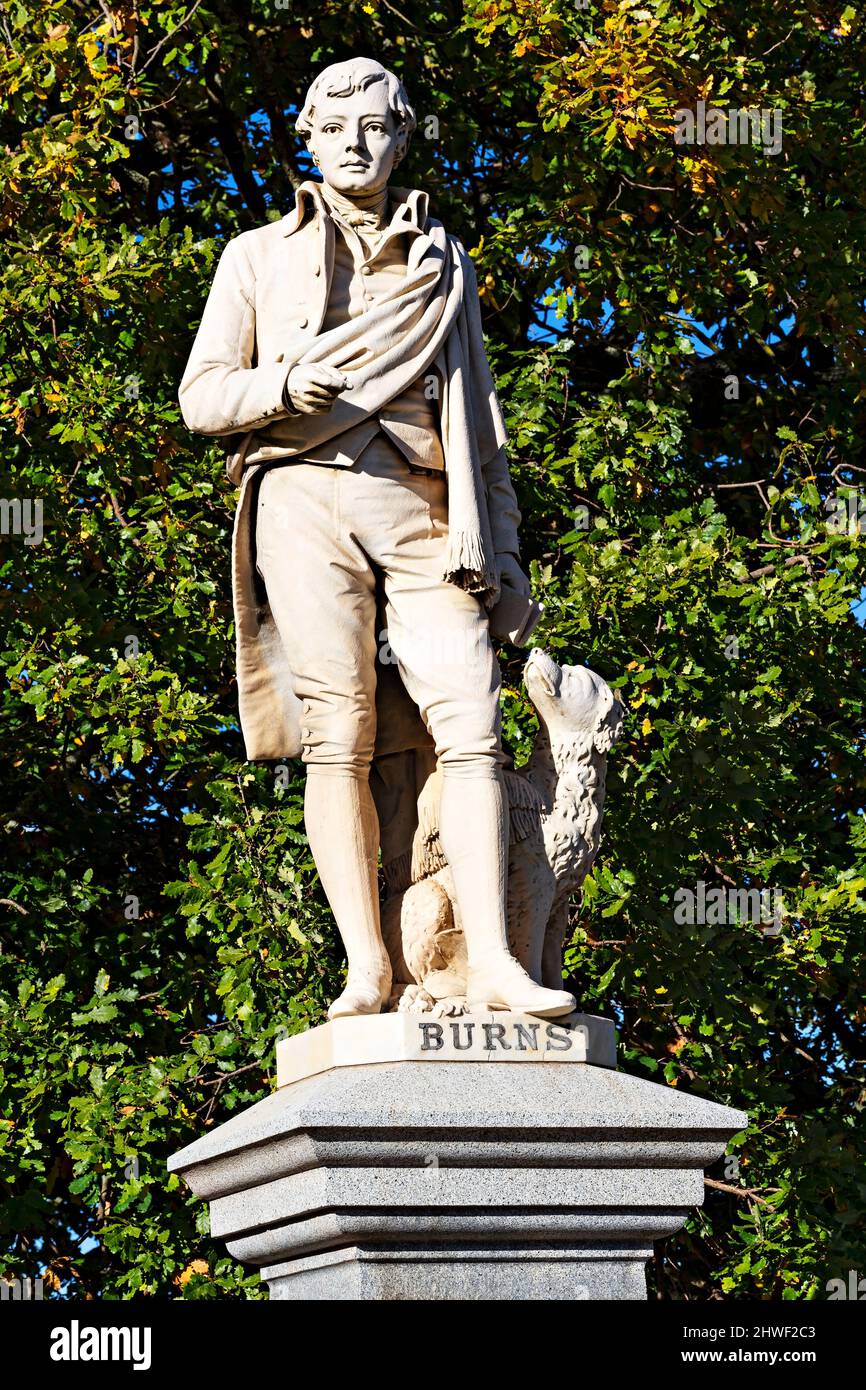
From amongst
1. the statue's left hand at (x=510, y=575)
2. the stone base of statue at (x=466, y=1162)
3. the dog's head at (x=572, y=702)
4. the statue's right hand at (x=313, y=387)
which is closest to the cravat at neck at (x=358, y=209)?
the statue's right hand at (x=313, y=387)

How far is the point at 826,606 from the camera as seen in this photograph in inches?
420

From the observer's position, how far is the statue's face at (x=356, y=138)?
6.66 metres

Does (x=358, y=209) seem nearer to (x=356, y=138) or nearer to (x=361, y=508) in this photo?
(x=356, y=138)

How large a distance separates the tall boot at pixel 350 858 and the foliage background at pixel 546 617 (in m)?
3.33

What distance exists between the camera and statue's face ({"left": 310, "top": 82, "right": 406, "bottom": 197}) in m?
6.66

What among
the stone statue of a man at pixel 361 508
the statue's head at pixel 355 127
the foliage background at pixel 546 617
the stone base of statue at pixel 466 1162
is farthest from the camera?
the foliage background at pixel 546 617

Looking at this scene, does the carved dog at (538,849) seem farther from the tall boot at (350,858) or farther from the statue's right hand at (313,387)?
the statue's right hand at (313,387)

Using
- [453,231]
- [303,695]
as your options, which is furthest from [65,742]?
[303,695]

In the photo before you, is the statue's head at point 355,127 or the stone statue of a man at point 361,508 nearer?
the stone statue of a man at point 361,508

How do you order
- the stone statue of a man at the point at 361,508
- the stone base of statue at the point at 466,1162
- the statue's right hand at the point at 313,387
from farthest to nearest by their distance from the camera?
the stone statue of a man at the point at 361,508 → the statue's right hand at the point at 313,387 → the stone base of statue at the point at 466,1162

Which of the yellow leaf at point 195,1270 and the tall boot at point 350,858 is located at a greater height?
the tall boot at point 350,858

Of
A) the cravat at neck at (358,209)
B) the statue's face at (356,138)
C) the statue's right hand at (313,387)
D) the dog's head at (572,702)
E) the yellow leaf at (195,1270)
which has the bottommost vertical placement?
the yellow leaf at (195,1270)

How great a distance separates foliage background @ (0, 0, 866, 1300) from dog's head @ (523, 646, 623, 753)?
3.02m

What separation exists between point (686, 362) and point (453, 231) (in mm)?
1396
